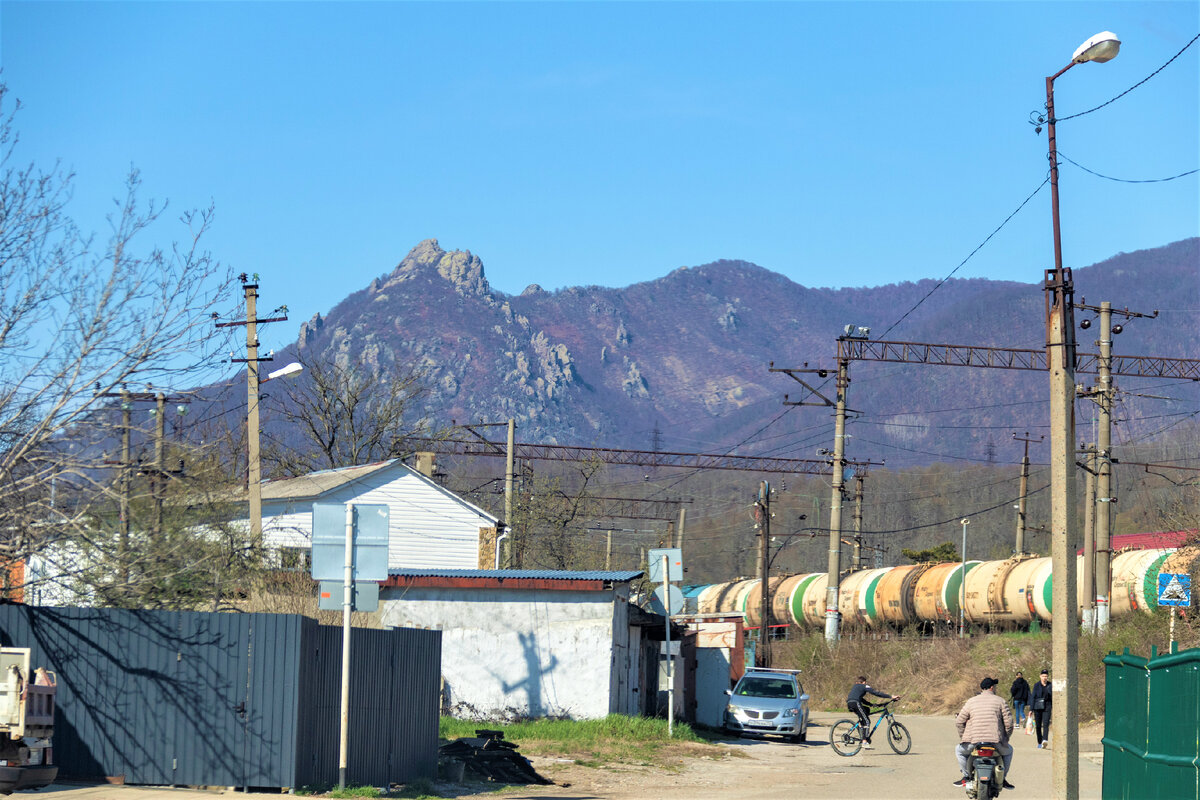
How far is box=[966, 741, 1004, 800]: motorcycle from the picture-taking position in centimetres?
1661

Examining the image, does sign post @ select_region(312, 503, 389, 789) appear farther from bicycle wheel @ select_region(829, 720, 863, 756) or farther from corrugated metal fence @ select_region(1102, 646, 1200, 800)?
bicycle wheel @ select_region(829, 720, 863, 756)

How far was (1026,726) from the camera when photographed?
34.1 meters

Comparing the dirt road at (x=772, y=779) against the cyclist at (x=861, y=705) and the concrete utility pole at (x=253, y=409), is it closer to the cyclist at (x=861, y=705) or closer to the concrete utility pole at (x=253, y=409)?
the cyclist at (x=861, y=705)

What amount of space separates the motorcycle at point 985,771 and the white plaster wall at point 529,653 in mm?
11484

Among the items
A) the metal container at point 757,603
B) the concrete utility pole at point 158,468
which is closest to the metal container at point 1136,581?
the metal container at point 757,603

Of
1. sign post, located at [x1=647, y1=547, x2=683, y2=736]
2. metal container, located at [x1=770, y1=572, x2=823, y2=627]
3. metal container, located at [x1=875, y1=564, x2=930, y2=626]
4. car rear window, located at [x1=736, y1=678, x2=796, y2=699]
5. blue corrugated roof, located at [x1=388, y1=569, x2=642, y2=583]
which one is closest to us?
sign post, located at [x1=647, y1=547, x2=683, y2=736]

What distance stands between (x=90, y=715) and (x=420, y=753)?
462 cm

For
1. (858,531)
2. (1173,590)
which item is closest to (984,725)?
(1173,590)

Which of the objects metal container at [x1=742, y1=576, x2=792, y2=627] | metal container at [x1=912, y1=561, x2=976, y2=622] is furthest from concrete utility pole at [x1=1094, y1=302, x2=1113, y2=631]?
metal container at [x1=742, y1=576, x2=792, y2=627]

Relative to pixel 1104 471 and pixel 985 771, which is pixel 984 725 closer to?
pixel 985 771

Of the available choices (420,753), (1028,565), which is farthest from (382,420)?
(420,753)

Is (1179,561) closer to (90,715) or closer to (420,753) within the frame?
(420,753)

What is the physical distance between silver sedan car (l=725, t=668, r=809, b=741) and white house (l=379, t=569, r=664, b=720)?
16.6ft

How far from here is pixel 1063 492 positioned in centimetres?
1703
